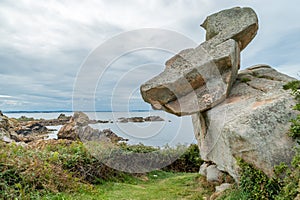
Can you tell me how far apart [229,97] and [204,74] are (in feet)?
3.08

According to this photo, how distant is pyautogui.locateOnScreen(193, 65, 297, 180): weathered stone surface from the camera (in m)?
5.02

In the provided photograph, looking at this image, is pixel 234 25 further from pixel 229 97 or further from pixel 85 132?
pixel 85 132

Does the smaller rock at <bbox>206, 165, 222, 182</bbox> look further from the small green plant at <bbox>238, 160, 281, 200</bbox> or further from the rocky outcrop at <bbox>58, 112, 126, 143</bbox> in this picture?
the rocky outcrop at <bbox>58, 112, 126, 143</bbox>

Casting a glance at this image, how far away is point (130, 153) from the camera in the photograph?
36.4 feet

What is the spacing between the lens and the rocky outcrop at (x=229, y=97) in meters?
5.13

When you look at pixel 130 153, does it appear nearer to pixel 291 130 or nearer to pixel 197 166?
pixel 197 166

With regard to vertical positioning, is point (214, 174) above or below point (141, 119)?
below

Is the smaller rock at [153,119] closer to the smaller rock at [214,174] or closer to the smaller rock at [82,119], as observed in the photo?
the smaller rock at [214,174]

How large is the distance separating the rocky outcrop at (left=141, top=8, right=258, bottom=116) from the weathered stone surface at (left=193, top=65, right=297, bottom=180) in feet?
1.45

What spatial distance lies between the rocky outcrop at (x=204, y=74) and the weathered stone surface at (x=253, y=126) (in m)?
0.44

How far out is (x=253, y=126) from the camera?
204 inches

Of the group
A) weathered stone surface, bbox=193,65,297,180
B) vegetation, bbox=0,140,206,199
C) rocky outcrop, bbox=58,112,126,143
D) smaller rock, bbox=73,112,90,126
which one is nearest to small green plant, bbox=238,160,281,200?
weathered stone surface, bbox=193,65,297,180

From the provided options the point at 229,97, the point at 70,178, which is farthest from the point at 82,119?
the point at 229,97

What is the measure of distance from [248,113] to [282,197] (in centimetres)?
174
